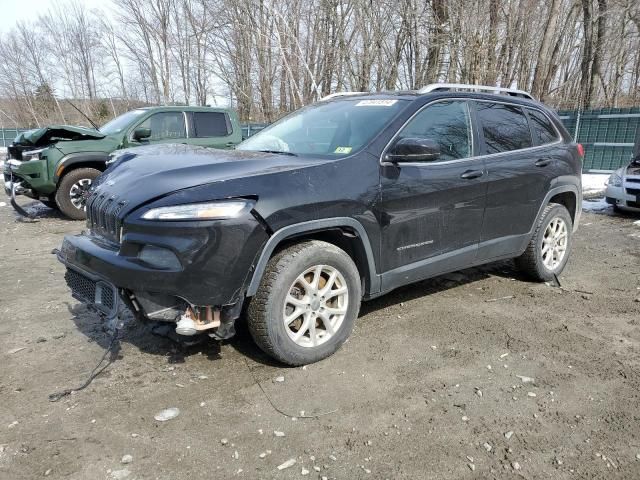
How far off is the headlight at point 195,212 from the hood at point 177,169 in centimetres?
7

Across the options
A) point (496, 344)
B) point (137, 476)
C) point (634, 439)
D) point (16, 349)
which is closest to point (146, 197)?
point (137, 476)

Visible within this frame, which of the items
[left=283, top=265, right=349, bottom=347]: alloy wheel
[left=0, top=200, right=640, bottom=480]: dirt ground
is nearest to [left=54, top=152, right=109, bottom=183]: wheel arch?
[left=0, top=200, right=640, bottom=480]: dirt ground

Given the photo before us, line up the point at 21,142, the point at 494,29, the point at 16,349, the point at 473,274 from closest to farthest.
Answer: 1. the point at 16,349
2. the point at 473,274
3. the point at 21,142
4. the point at 494,29

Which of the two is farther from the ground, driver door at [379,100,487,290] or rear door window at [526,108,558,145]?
rear door window at [526,108,558,145]

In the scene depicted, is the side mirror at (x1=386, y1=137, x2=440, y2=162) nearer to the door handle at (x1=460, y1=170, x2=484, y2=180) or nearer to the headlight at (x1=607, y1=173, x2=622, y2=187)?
the door handle at (x1=460, y1=170, x2=484, y2=180)

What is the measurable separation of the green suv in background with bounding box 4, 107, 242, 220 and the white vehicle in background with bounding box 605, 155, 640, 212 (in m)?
7.01

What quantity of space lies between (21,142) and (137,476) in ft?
26.3

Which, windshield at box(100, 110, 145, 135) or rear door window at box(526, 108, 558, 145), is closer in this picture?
rear door window at box(526, 108, 558, 145)

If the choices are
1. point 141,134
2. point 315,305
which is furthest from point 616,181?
point 141,134

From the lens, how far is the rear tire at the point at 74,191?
824 cm

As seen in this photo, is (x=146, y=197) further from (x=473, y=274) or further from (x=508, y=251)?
(x=473, y=274)

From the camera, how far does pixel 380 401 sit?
2861 millimetres

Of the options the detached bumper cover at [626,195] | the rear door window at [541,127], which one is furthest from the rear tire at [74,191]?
the detached bumper cover at [626,195]

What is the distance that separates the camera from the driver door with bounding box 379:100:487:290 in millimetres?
3498
